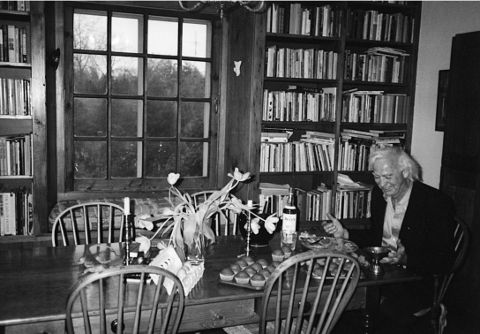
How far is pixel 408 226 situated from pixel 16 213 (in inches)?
99.0

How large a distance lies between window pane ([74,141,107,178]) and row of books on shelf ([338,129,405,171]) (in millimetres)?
1880

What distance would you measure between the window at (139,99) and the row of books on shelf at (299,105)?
1.77 feet

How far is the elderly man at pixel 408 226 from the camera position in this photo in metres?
2.23

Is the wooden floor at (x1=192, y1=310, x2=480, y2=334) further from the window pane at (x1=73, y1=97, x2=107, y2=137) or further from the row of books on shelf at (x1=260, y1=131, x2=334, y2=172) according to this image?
the window pane at (x1=73, y1=97, x2=107, y2=137)

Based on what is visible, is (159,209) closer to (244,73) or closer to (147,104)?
(147,104)

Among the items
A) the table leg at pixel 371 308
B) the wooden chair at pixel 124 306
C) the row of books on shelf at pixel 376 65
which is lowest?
the table leg at pixel 371 308

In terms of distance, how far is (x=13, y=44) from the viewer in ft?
10.3

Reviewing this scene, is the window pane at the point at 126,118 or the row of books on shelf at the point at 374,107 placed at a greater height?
the row of books on shelf at the point at 374,107

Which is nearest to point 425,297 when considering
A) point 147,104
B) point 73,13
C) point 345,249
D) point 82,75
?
point 345,249

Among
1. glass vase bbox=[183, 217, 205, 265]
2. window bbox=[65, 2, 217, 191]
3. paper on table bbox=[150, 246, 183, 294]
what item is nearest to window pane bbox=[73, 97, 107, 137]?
window bbox=[65, 2, 217, 191]

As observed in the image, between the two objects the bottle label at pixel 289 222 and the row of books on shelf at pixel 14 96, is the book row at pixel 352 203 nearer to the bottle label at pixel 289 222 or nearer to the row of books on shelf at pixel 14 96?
the bottle label at pixel 289 222

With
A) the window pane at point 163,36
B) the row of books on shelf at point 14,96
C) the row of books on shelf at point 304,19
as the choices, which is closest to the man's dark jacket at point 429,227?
the row of books on shelf at point 304,19

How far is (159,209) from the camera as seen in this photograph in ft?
11.5

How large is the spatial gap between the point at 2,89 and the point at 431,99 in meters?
3.25
